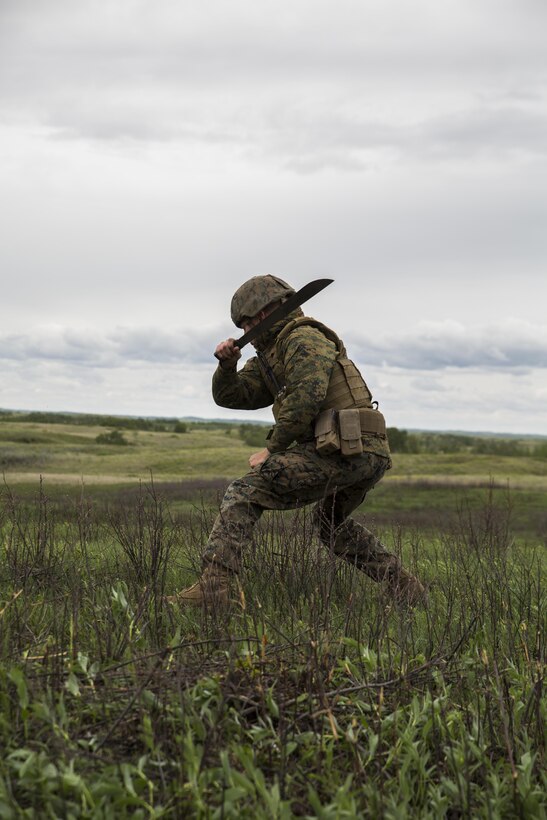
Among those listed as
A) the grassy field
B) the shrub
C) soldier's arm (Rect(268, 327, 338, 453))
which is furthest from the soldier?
the shrub

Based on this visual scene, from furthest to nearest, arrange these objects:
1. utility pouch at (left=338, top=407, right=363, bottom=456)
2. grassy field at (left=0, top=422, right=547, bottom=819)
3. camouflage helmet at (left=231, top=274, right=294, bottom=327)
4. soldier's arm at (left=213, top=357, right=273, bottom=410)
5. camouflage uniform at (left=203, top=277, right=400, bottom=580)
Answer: soldier's arm at (left=213, top=357, right=273, bottom=410), camouflage helmet at (left=231, top=274, right=294, bottom=327), utility pouch at (left=338, top=407, right=363, bottom=456), camouflage uniform at (left=203, top=277, right=400, bottom=580), grassy field at (left=0, top=422, right=547, bottom=819)

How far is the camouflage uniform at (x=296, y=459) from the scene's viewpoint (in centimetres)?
525

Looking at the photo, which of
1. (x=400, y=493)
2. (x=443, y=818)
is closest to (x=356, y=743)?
(x=443, y=818)

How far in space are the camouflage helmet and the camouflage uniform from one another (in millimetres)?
27

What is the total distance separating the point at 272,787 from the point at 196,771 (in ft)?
0.88

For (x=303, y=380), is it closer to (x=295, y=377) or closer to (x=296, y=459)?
(x=295, y=377)

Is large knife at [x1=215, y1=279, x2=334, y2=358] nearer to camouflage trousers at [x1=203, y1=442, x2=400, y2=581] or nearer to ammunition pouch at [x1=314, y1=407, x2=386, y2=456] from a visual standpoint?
ammunition pouch at [x1=314, y1=407, x2=386, y2=456]

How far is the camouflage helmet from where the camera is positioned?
5648mm

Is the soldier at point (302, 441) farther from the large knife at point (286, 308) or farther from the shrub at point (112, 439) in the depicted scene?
the shrub at point (112, 439)

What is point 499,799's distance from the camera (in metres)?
3.00

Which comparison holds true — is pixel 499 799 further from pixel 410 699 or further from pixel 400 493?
pixel 400 493

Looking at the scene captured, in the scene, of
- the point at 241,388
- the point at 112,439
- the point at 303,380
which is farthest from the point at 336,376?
the point at 112,439

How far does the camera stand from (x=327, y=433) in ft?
17.6

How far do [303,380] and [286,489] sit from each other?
76 centimetres
